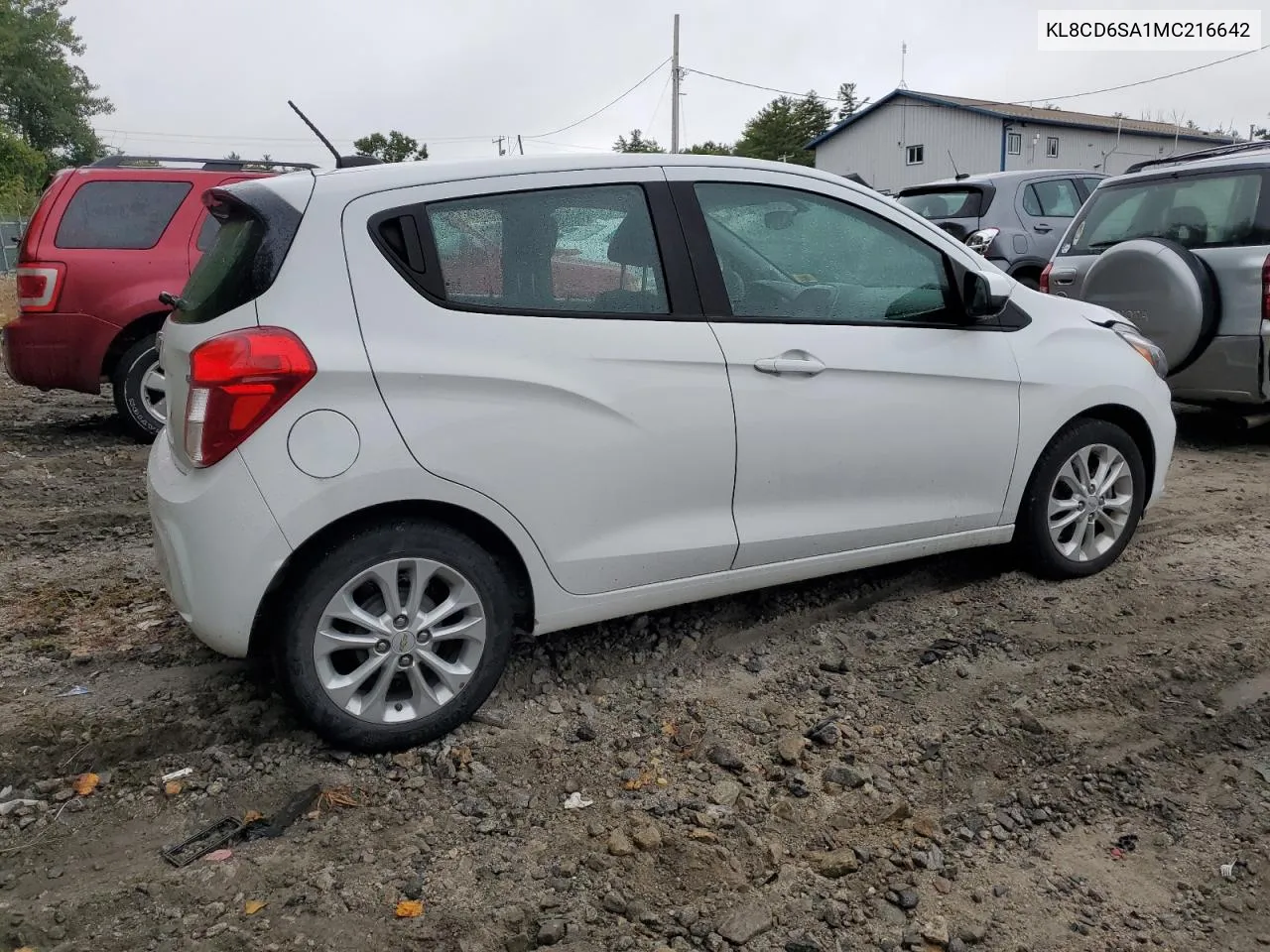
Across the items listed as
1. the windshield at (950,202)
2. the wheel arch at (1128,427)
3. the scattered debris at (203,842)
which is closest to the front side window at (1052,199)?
the windshield at (950,202)

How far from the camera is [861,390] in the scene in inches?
145

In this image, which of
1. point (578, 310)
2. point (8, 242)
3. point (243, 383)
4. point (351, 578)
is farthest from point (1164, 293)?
point (8, 242)

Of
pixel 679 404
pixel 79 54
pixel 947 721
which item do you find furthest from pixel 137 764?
pixel 79 54

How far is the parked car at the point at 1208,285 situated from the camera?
6.20 m

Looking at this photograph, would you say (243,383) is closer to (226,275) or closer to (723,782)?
(226,275)

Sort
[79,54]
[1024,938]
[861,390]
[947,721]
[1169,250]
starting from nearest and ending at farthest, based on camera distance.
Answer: [1024,938] < [947,721] < [861,390] < [1169,250] < [79,54]

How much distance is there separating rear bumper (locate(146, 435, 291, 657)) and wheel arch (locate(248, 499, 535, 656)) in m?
0.04

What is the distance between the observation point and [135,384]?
7.05m

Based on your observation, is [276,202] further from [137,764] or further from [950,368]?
[950,368]

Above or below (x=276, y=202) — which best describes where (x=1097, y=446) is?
below

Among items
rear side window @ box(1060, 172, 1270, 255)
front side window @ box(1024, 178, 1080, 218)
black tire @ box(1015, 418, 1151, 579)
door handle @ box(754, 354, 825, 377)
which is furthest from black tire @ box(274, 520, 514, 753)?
front side window @ box(1024, 178, 1080, 218)

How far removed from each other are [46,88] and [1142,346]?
68.1m

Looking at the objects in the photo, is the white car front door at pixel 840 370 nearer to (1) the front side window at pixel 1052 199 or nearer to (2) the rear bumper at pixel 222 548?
(2) the rear bumper at pixel 222 548

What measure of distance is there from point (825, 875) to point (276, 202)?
237 cm
